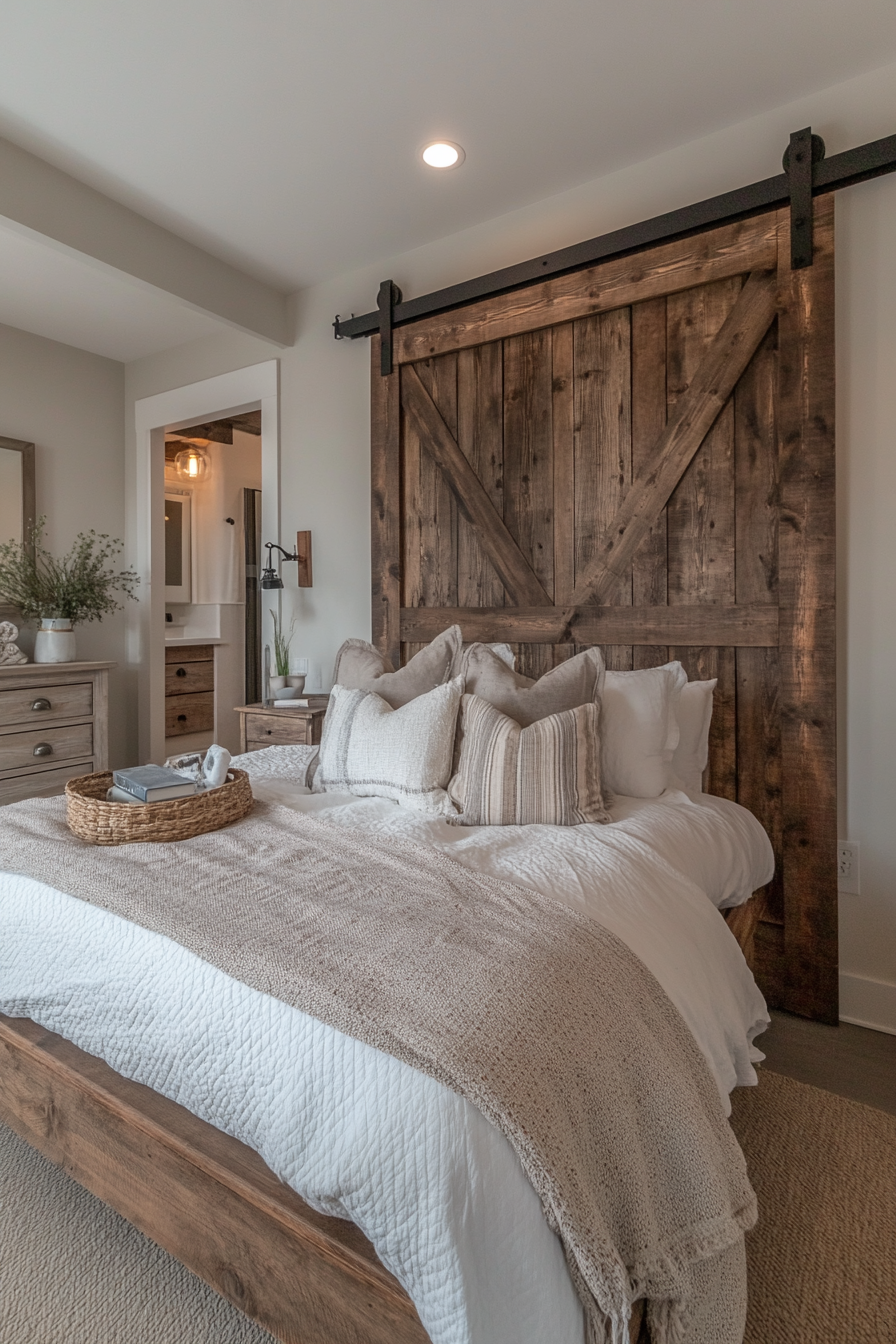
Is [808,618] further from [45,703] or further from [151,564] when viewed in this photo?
[151,564]

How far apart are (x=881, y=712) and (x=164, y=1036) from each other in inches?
80.3

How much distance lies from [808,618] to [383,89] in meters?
1.99

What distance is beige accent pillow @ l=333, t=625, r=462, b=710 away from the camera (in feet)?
7.60

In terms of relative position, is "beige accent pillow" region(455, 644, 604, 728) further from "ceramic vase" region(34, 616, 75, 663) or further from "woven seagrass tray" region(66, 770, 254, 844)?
"ceramic vase" region(34, 616, 75, 663)

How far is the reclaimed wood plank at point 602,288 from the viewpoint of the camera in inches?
90.0

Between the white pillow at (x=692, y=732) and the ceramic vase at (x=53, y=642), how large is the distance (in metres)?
2.99

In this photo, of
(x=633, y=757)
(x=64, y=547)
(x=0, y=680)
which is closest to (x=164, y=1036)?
(x=633, y=757)

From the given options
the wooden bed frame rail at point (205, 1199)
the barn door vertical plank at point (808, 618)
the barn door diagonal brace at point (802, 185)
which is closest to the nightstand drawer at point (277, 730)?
→ the wooden bed frame rail at point (205, 1199)

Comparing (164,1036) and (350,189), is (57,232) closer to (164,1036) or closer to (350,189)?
(350,189)

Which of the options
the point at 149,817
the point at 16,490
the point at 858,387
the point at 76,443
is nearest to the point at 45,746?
the point at 16,490

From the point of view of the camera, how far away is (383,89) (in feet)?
7.18

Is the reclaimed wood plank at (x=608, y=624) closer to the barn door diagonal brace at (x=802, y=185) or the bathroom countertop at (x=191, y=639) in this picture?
the barn door diagonal brace at (x=802, y=185)

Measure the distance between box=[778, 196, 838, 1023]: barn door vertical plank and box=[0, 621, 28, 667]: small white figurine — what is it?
3.36 m

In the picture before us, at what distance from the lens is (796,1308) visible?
1.27 meters
